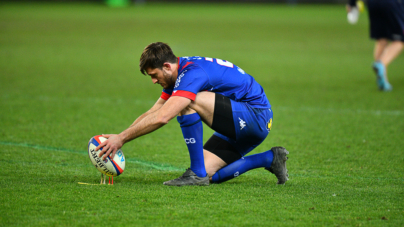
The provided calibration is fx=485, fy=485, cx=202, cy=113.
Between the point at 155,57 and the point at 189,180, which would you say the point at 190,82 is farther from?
the point at 189,180

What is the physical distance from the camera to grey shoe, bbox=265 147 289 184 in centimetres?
420

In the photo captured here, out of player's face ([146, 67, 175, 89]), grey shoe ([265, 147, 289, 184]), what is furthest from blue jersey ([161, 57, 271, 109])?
grey shoe ([265, 147, 289, 184])

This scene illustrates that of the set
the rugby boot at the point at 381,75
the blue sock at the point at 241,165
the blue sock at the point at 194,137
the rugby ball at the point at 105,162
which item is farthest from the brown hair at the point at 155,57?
the rugby boot at the point at 381,75

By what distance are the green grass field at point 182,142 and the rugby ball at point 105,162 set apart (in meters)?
0.14

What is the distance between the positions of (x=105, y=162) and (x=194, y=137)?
0.76 metres

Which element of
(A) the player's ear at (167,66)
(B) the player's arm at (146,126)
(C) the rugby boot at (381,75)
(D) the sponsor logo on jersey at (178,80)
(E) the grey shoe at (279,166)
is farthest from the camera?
(C) the rugby boot at (381,75)

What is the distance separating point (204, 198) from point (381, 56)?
713 centimetres

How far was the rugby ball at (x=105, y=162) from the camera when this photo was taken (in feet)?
13.0

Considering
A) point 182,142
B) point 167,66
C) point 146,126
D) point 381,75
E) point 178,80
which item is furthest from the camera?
point 381,75

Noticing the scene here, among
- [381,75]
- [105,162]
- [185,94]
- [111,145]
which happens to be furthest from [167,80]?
[381,75]

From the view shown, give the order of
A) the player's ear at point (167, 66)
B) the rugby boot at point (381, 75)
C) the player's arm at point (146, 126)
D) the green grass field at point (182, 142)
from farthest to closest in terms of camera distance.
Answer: the rugby boot at point (381, 75) < the player's ear at point (167, 66) < the player's arm at point (146, 126) < the green grass field at point (182, 142)

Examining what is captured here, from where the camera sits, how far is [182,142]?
19.6 feet

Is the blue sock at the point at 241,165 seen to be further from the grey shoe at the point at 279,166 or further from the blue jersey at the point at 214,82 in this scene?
the blue jersey at the point at 214,82

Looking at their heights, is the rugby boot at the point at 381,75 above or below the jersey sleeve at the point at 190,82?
below
